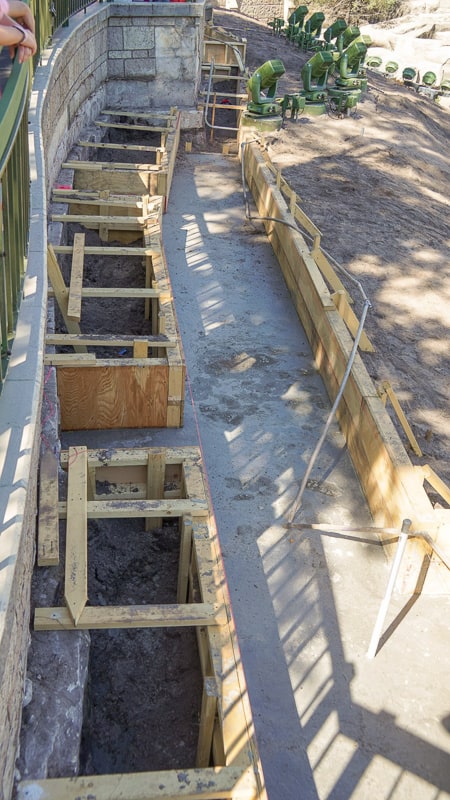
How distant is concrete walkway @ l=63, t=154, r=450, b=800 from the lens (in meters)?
4.37

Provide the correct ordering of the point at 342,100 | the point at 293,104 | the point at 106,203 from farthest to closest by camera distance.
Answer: the point at 342,100 → the point at 293,104 → the point at 106,203

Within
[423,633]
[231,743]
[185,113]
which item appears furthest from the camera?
[185,113]

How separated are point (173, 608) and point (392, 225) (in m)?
9.52

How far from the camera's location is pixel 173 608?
439cm

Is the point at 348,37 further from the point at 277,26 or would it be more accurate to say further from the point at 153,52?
the point at 277,26

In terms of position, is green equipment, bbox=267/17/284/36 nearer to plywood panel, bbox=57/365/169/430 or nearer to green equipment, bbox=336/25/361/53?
green equipment, bbox=336/25/361/53

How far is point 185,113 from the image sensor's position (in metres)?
16.0

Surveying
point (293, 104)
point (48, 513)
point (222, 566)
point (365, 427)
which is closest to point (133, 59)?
point (293, 104)

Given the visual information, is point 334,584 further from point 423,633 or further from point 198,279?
point 198,279

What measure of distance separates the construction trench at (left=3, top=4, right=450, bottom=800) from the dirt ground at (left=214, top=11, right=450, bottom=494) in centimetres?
97

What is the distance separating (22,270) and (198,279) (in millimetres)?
5545

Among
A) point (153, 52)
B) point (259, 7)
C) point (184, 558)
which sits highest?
point (259, 7)

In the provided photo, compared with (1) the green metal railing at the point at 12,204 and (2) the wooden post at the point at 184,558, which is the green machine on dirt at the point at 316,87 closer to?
(1) the green metal railing at the point at 12,204

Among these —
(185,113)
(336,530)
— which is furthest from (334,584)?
(185,113)
